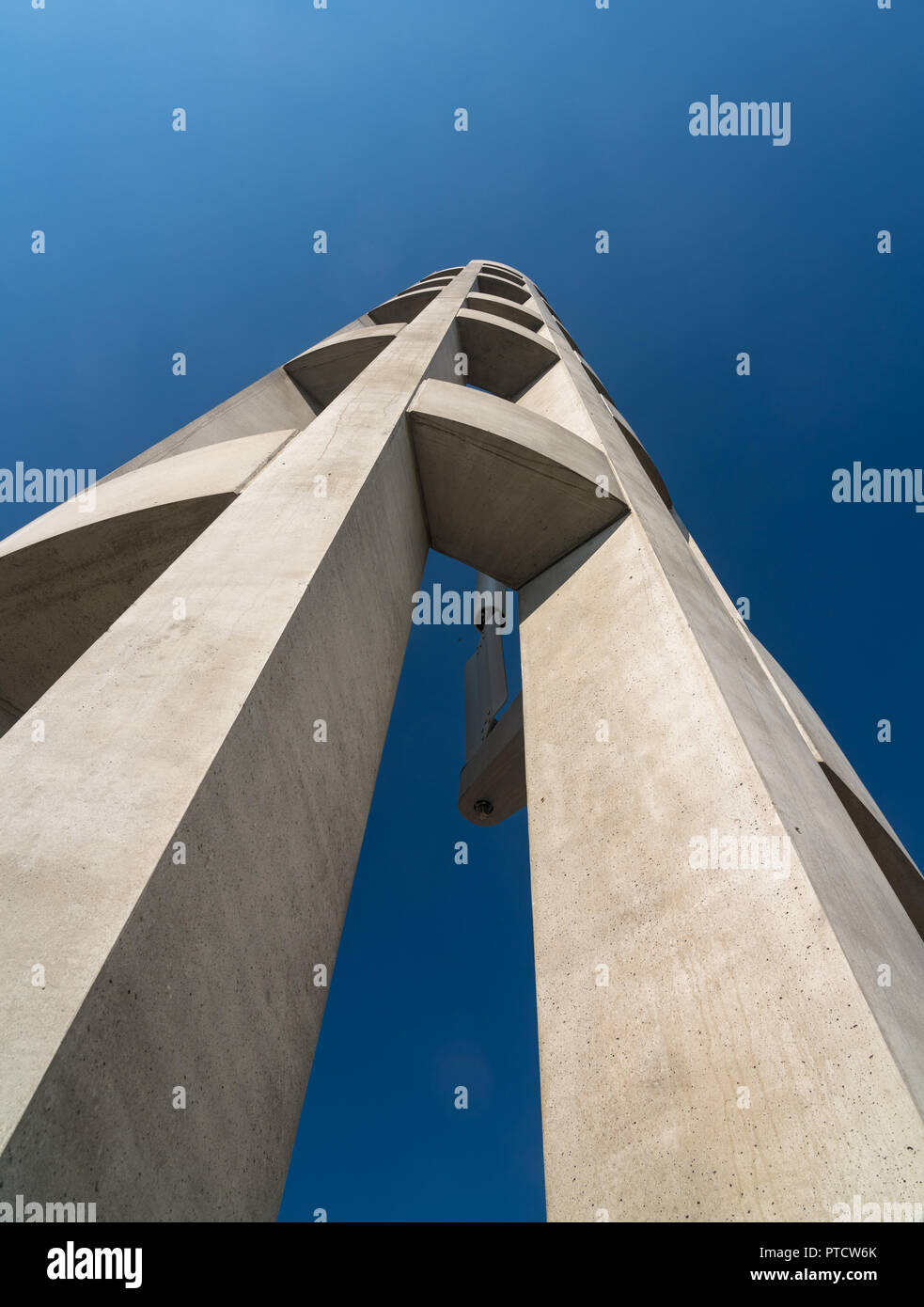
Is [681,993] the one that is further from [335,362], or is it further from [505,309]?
[505,309]

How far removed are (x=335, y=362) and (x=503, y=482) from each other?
19.1ft

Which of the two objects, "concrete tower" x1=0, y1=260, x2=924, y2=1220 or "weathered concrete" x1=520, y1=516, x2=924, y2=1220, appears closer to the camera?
"concrete tower" x1=0, y1=260, x2=924, y2=1220

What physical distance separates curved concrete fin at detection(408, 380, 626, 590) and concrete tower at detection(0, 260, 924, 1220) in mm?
422

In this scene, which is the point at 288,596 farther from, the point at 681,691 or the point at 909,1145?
the point at 909,1145

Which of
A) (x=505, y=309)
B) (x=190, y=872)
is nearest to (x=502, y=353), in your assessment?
(x=505, y=309)

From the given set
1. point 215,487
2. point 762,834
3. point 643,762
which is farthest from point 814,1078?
point 215,487

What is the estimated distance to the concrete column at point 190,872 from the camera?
1472mm

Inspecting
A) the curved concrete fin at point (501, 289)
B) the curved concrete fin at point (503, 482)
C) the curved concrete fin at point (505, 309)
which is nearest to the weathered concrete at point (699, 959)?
the curved concrete fin at point (503, 482)

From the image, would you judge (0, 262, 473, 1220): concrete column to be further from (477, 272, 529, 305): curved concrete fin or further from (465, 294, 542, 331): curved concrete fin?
(477, 272, 529, 305): curved concrete fin

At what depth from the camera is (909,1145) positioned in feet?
5.62

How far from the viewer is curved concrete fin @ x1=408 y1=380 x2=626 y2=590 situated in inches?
201

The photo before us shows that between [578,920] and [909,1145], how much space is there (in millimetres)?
1445

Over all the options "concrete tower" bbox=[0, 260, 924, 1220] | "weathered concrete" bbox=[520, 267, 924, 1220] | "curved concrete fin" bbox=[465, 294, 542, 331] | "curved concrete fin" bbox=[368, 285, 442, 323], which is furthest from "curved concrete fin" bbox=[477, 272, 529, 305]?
"weathered concrete" bbox=[520, 267, 924, 1220]

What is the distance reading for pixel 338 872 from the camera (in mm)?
3105
